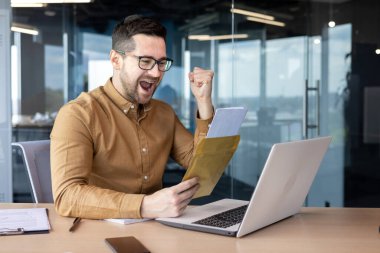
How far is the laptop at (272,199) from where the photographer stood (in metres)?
1.54

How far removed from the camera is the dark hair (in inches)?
82.6

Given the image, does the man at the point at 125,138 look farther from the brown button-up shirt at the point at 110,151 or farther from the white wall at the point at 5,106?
the white wall at the point at 5,106

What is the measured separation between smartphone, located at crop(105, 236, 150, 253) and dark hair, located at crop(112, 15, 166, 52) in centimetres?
80

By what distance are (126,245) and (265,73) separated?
399 cm

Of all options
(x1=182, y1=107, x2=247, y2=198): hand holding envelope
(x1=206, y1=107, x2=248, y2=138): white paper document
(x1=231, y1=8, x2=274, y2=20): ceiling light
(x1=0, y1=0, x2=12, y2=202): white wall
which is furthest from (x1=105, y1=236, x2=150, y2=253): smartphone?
(x1=231, y1=8, x2=274, y2=20): ceiling light

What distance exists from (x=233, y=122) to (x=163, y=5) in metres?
4.07

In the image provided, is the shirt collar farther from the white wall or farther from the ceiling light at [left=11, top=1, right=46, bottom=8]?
the ceiling light at [left=11, top=1, right=46, bottom=8]

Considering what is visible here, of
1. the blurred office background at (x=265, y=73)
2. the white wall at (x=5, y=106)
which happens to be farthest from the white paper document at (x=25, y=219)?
the blurred office background at (x=265, y=73)

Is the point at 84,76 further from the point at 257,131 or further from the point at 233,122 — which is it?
the point at 233,122

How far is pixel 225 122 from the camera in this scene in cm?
182

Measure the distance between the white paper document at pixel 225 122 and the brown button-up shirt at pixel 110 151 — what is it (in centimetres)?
31

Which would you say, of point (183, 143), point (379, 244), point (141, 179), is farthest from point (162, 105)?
point (379, 244)

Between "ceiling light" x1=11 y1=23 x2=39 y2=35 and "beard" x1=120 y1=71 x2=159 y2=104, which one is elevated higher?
"ceiling light" x1=11 y1=23 x2=39 y2=35

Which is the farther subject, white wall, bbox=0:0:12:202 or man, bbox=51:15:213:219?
white wall, bbox=0:0:12:202
